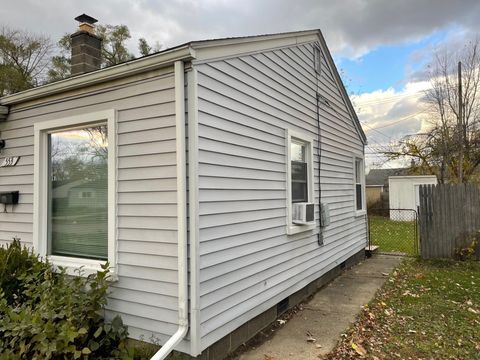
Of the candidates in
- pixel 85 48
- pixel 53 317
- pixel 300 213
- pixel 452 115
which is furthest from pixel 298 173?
pixel 452 115

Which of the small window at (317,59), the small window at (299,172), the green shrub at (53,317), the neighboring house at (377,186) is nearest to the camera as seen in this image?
the green shrub at (53,317)

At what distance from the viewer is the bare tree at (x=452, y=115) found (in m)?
18.1

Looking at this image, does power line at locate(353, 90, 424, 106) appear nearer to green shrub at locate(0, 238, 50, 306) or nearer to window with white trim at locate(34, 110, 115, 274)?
window with white trim at locate(34, 110, 115, 274)

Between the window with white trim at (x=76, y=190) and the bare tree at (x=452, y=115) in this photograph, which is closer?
the window with white trim at (x=76, y=190)

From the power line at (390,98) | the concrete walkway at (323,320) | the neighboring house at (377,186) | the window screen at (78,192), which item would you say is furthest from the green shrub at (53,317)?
the neighboring house at (377,186)

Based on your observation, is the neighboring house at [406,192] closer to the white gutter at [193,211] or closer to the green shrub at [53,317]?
the white gutter at [193,211]

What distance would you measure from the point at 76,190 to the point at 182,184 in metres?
1.58

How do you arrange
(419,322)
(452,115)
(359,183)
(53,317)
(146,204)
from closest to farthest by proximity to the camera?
(53,317)
(146,204)
(419,322)
(359,183)
(452,115)

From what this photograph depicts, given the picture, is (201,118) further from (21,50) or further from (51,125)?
(21,50)

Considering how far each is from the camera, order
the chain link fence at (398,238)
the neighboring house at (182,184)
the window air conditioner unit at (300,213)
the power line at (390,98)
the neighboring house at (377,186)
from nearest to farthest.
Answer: the neighboring house at (182,184), the window air conditioner unit at (300,213), the chain link fence at (398,238), the power line at (390,98), the neighboring house at (377,186)

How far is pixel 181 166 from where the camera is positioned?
118 inches

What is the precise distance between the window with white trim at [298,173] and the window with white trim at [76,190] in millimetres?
2386

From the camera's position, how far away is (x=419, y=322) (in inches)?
171

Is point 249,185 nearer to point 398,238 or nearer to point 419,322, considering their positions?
point 419,322
